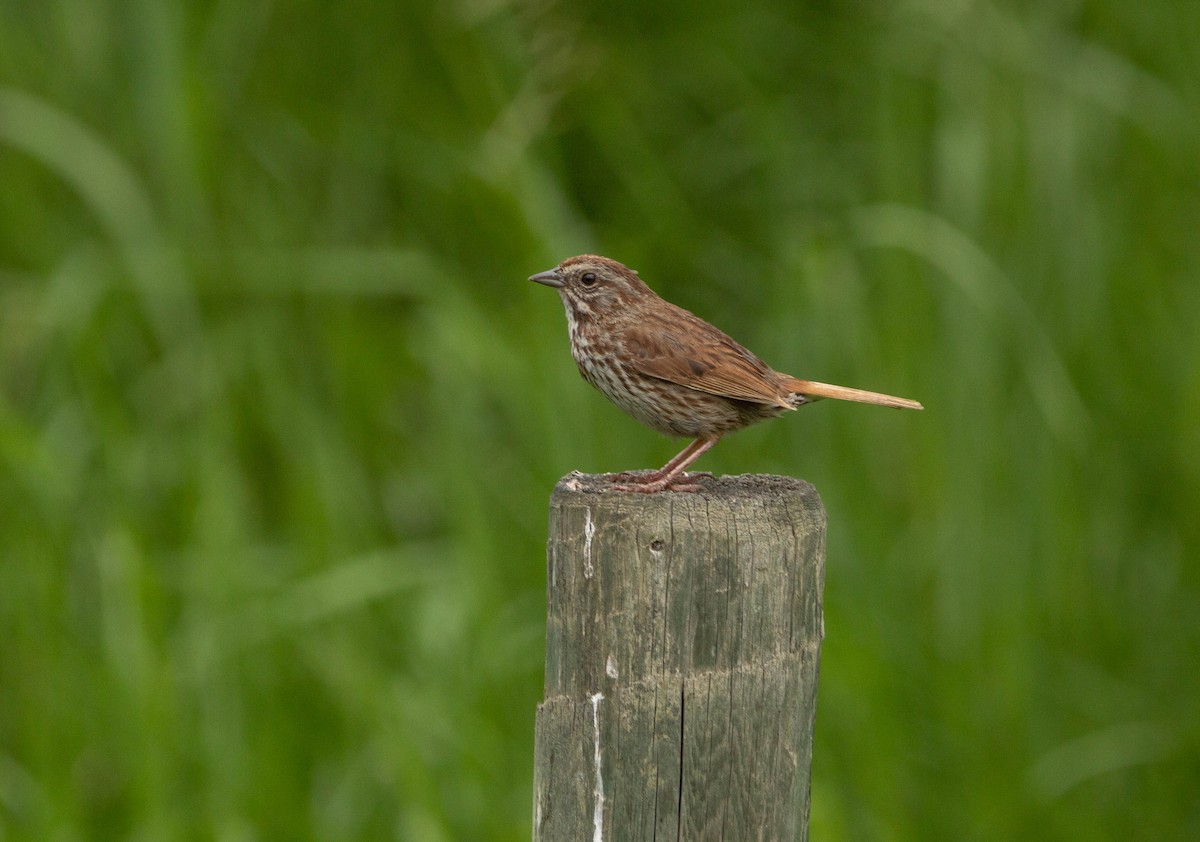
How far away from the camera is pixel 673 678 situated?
2568 millimetres

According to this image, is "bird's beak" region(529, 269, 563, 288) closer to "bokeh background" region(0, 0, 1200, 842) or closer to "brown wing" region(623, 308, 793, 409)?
"brown wing" region(623, 308, 793, 409)

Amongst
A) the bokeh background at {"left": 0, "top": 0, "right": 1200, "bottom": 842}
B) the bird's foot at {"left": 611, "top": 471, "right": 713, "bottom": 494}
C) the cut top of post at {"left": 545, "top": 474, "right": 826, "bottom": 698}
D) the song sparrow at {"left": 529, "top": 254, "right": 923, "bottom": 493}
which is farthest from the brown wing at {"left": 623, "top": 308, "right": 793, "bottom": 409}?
the bokeh background at {"left": 0, "top": 0, "right": 1200, "bottom": 842}

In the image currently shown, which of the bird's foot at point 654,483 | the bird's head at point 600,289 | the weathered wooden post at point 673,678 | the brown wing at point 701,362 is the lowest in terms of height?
the weathered wooden post at point 673,678

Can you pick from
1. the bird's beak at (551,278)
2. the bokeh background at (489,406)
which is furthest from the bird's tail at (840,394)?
the bokeh background at (489,406)

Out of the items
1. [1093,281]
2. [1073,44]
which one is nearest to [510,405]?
[1093,281]

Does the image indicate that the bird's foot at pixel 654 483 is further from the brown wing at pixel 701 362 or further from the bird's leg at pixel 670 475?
the brown wing at pixel 701 362

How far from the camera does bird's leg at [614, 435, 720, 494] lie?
303 centimetres

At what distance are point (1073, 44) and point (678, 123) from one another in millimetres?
2076

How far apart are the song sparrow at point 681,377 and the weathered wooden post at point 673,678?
0.99 metres

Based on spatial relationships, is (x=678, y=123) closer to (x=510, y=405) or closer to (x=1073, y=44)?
(x=1073, y=44)

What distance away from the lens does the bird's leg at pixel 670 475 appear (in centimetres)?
303

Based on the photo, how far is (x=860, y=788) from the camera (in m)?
4.77

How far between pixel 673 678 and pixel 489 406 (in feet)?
13.2

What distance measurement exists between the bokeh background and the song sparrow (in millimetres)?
1294
